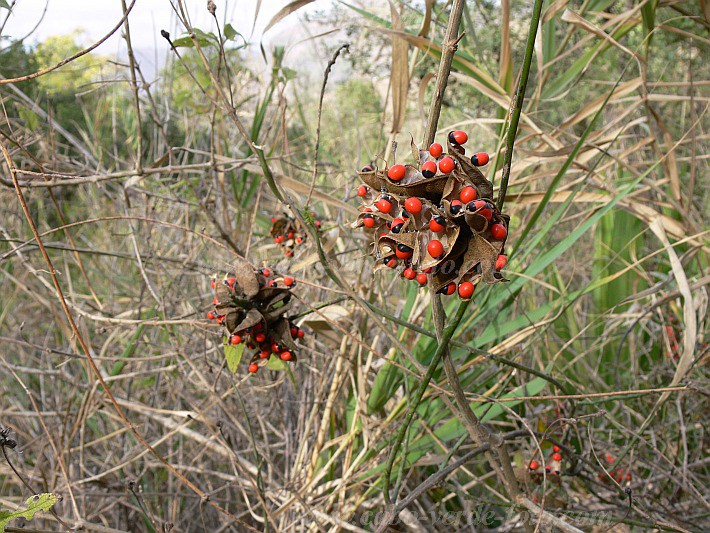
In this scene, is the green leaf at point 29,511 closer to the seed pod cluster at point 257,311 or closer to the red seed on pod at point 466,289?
the seed pod cluster at point 257,311

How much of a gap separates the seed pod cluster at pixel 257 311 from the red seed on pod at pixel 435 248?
333 millimetres

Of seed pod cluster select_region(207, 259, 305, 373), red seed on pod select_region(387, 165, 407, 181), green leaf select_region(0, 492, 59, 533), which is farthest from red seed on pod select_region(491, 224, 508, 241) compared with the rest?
green leaf select_region(0, 492, 59, 533)

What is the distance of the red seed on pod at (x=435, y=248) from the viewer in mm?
563

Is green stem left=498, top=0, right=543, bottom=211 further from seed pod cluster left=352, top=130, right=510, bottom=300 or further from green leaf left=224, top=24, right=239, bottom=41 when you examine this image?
green leaf left=224, top=24, right=239, bottom=41

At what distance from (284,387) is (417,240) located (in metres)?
1.03

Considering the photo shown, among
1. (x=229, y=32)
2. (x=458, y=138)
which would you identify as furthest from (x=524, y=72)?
(x=229, y=32)

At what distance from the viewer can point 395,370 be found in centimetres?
115

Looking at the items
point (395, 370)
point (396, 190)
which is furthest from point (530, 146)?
point (396, 190)

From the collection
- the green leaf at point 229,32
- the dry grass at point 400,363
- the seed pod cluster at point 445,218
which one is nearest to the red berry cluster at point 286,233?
the dry grass at point 400,363

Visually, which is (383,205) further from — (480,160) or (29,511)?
(29,511)

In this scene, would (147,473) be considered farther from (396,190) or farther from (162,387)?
(396,190)

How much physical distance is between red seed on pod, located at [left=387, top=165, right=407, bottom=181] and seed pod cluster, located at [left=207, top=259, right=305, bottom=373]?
323 mm

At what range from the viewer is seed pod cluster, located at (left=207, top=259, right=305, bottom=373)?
33.4 inches

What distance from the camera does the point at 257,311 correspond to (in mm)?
851
